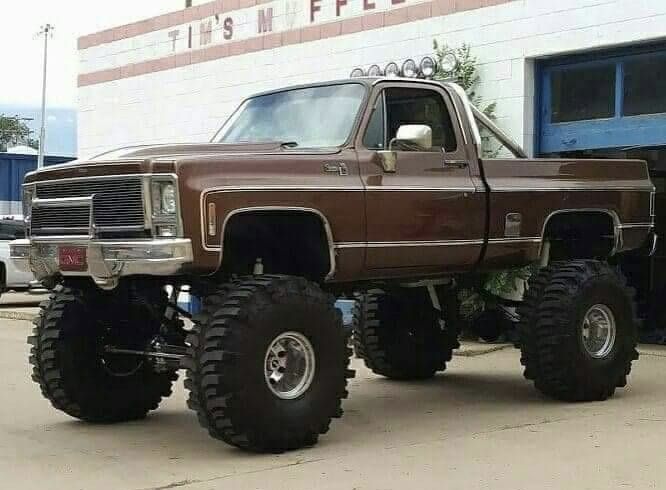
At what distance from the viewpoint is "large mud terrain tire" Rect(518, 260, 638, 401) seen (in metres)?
8.53

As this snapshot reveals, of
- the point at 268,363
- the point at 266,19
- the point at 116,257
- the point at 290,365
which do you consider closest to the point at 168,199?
the point at 116,257

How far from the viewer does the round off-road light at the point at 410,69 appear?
1380 centimetres

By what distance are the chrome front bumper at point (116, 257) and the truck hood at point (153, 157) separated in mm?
432

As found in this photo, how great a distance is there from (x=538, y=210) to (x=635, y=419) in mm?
1798

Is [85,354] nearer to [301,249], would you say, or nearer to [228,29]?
[301,249]

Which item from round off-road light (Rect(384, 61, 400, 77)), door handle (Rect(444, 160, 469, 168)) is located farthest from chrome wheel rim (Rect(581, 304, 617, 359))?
round off-road light (Rect(384, 61, 400, 77))

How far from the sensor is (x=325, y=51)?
15.4 metres

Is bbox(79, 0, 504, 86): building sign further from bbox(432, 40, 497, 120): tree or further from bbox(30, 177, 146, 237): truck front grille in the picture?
bbox(30, 177, 146, 237): truck front grille

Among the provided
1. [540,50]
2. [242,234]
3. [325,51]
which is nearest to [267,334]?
[242,234]

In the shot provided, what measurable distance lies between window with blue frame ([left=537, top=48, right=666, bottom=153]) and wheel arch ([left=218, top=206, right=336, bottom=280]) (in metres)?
5.73

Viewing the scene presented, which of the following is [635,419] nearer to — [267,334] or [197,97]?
[267,334]

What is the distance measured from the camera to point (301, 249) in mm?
7496

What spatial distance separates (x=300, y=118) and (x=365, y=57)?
22.5 feet

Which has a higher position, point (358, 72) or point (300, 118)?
point (358, 72)
